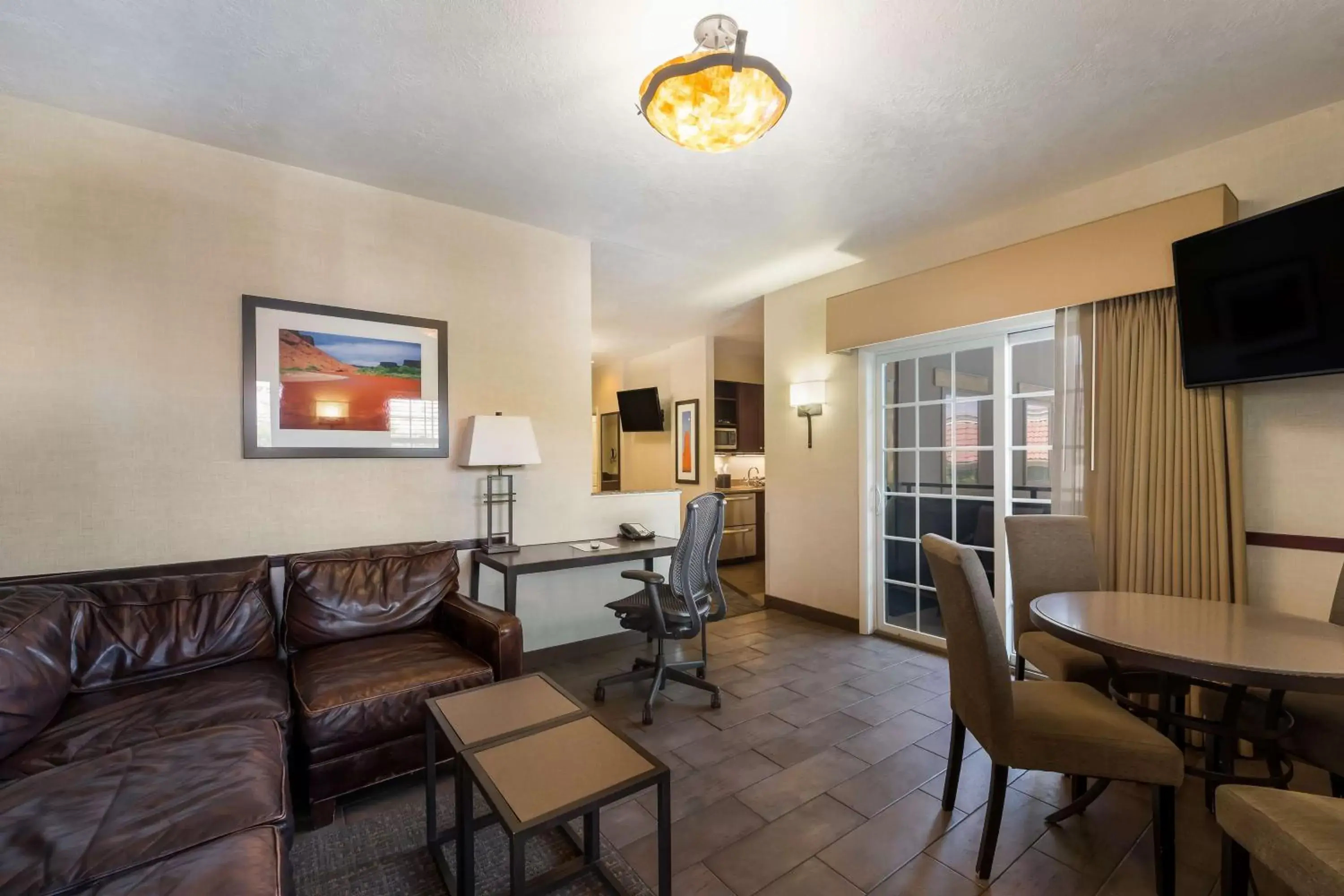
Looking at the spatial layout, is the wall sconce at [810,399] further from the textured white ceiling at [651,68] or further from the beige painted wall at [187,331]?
the beige painted wall at [187,331]

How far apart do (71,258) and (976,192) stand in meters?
4.29

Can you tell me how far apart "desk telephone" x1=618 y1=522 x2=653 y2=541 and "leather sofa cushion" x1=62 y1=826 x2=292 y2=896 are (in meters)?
2.54

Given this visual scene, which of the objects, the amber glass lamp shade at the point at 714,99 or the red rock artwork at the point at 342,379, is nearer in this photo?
the amber glass lamp shade at the point at 714,99

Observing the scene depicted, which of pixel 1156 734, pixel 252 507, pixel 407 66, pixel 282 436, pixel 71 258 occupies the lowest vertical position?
pixel 1156 734

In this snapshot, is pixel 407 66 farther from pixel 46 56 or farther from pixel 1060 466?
pixel 1060 466

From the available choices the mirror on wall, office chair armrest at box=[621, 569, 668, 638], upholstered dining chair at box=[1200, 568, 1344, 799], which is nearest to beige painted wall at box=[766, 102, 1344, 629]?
upholstered dining chair at box=[1200, 568, 1344, 799]

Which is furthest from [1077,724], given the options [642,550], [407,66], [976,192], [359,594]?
[407,66]

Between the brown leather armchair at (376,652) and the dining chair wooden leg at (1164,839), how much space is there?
218cm

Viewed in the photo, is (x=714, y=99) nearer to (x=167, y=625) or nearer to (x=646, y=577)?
(x=646, y=577)

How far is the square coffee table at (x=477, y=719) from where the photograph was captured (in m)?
1.57

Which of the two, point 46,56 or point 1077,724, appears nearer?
point 1077,724

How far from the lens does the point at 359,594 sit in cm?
255

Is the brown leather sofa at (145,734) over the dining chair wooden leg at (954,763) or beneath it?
over

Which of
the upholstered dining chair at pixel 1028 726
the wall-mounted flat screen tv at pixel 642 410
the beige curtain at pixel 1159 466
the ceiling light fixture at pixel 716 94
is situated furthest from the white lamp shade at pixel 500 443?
the wall-mounted flat screen tv at pixel 642 410
